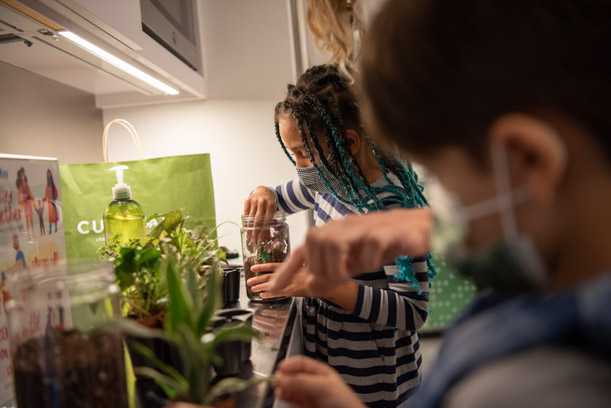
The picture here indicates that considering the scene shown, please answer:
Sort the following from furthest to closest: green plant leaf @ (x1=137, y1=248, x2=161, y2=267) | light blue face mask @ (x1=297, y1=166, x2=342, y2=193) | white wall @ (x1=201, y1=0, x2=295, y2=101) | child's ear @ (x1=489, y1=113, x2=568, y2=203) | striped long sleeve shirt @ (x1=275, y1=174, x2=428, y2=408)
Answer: white wall @ (x1=201, y1=0, x2=295, y2=101)
light blue face mask @ (x1=297, y1=166, x2=342, y2=193)
striped long sleeve shirt @ (x1=275, y1=174, x2=428, y2=408)
green plant leaf @ (x1=137, y1=248, x2=161, y2=267)
child's ear @ (x1=489, y1=113, x2=568, y2=203)

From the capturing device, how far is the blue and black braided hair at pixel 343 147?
1.02 m

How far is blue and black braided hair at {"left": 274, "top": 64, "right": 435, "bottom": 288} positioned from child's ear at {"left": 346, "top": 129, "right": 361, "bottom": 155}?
0.01m

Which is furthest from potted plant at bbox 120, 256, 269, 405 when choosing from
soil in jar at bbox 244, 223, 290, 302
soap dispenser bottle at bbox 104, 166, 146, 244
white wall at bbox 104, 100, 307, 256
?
A: white wall at bbox 104, 100, 307, 256

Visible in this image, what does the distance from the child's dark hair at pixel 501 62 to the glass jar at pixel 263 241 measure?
776mm

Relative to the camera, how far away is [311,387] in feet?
1.68

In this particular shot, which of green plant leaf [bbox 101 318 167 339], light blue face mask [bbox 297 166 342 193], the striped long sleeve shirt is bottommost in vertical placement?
the striped long sleeve shirt

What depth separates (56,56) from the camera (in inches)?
40.3

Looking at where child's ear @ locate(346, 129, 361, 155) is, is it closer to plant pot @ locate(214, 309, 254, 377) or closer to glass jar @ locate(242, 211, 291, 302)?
glass jar @ locate(242, 211, 291, 302)

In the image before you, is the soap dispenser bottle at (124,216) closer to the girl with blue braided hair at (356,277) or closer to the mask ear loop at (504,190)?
the girl with blue braided hair at (356,277)

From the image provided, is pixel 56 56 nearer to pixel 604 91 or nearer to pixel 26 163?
pixel 26 163

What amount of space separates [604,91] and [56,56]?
1.07 meters

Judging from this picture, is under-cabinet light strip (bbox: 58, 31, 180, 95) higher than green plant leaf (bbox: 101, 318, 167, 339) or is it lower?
higher

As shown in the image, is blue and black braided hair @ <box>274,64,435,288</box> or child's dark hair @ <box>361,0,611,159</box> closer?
child's dark hair @ <box>361,0,611,159</box>

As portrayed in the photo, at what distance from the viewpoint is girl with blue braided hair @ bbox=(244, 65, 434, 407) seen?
959mm
